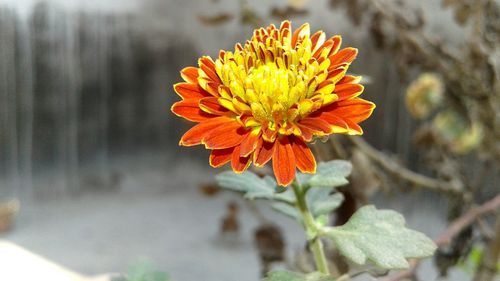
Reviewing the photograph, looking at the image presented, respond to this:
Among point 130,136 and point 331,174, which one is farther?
point 130,136

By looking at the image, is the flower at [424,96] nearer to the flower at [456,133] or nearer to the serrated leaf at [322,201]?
the flower at [456,133]

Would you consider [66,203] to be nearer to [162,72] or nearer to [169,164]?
[169,164]

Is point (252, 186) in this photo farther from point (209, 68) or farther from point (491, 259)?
point (491, 259)

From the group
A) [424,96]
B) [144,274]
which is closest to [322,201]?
[144,274]

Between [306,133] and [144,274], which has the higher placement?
[306,133]

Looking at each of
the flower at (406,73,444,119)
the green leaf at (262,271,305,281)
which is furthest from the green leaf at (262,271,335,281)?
the flower at (406,73,444,119)

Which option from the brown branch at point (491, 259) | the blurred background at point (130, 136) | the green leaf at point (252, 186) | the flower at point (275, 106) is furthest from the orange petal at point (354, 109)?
the blurred background at point (130, 136)

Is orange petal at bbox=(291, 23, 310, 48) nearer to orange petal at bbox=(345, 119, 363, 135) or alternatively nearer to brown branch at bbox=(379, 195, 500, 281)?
orange petal at bbox=(345, 119, 363, 135)
